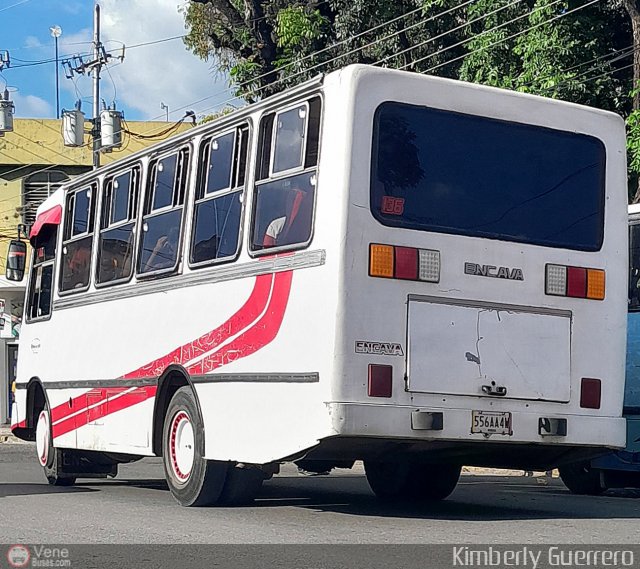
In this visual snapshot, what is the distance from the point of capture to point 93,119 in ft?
106

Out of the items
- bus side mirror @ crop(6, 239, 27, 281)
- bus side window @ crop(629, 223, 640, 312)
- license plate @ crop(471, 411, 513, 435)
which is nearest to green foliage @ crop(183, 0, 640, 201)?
bus side window @ crop(629, 223, 640, 312)

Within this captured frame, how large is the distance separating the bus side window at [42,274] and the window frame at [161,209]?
2804 mm

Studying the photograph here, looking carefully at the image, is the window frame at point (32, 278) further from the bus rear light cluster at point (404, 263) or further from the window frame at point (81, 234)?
the bus rear light cluster at point (404, 263)

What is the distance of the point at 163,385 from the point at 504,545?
411cm

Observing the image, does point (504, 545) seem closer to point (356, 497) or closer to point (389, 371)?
point (389, 371)

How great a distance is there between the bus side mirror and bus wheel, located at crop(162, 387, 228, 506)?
14.5 ft

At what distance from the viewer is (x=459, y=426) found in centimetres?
911

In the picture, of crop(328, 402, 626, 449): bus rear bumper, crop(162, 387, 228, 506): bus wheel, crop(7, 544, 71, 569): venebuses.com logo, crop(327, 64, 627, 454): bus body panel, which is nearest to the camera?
crop(7, 544, 71, 569): venebuses.com logo

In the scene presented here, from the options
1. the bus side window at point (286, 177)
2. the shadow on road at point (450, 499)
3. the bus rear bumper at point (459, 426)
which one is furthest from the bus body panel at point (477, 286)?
the shadow on road at point (450, 499)

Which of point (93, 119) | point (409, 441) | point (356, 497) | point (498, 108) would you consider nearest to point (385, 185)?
point (498, 108)

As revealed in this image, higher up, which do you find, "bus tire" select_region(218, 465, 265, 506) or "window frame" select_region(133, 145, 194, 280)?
"window frame" select_region(133, 145, 194, 280)

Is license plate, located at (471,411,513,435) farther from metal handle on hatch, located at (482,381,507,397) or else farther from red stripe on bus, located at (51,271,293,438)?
red stripe on bus, located at (51,271,293,438)

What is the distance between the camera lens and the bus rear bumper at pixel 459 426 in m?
8.72

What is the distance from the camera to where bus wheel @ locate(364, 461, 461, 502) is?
11570 mm
